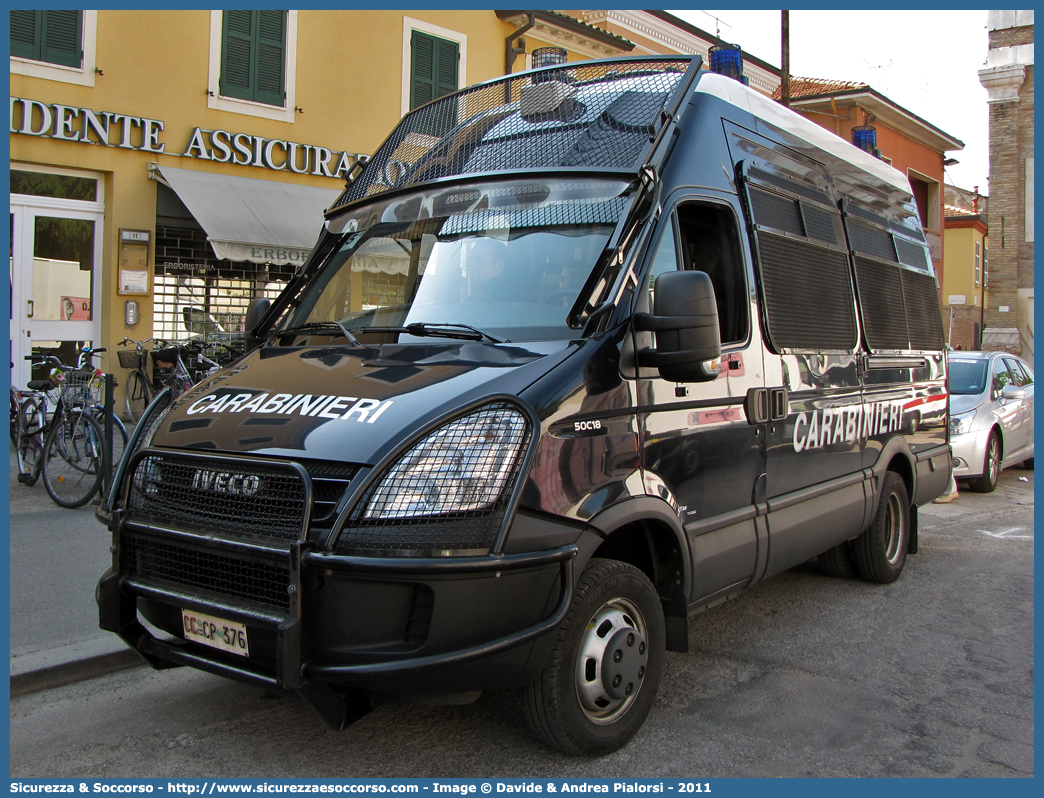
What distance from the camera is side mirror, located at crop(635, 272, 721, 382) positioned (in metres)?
3.36

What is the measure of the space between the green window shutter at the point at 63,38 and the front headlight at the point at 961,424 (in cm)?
1154

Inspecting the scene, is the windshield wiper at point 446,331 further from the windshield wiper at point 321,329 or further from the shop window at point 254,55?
the shop window at point 254,55

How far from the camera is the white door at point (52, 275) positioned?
1115cm

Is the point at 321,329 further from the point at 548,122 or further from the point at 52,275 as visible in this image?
the point at 52,275

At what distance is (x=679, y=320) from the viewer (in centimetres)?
336

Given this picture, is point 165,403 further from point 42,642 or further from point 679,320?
point 679,320

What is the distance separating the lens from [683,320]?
3354 millimetres

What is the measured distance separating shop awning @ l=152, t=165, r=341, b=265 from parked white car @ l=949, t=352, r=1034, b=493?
27.5 ft

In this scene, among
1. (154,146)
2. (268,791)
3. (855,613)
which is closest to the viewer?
(268,791)

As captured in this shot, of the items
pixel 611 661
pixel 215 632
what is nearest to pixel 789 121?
pixel 611 661

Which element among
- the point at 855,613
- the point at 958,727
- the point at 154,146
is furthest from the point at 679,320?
the point at 154,146

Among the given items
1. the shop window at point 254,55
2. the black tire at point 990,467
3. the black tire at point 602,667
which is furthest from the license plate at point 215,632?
the shop window at point 254,55

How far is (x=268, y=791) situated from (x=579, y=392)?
179 cm

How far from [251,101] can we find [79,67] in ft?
7.67
